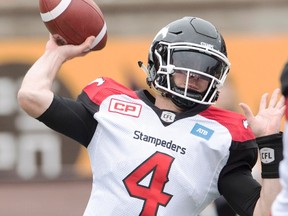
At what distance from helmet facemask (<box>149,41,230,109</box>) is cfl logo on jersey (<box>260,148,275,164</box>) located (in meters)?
0.34

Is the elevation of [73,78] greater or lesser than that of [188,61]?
lesser

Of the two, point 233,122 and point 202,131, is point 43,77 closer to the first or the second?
point 202,131

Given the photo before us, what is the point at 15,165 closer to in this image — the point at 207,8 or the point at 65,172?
the point at 65,172

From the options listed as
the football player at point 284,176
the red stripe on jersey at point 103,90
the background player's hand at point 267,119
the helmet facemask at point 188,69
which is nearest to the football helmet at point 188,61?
the helmet facemask at point 188,69

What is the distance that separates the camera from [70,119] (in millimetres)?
4039

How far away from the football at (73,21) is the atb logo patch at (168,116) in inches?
16.6

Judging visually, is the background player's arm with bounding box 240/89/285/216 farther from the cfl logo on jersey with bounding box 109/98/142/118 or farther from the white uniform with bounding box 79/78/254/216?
→ the cfl logo on jersey with bounding box 109/98/142/118

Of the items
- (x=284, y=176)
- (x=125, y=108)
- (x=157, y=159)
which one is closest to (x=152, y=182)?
(x=157, y=159)

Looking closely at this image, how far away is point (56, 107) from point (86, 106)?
15 centimetres

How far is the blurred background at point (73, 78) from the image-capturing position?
10.6 metres

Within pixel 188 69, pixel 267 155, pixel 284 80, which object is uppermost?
pixel 284 80

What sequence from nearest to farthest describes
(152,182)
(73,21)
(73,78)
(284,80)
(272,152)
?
(284,80) → (272,152) → (152,182) → (73,21) → (73,78)

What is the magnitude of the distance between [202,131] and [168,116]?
5.9 inches

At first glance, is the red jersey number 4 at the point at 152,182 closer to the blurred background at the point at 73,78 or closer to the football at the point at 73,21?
the football at the point at 73,21
